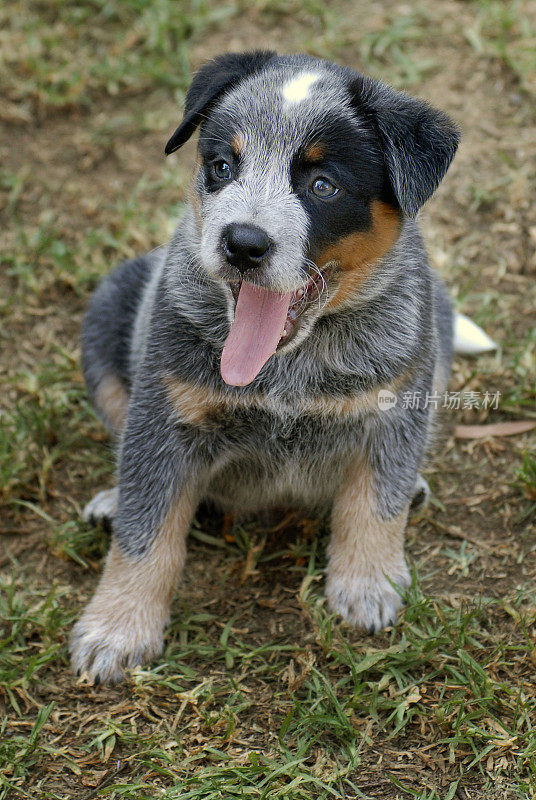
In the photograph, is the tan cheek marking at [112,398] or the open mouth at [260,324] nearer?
the open mouth at [260,324]

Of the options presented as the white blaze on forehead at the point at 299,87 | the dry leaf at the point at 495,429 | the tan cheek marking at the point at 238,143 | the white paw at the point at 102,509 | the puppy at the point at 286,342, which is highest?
the white blaze on forehead at the point at 299,87

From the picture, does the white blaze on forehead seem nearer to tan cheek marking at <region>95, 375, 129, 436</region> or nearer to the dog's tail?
tan cheek marking at <region>95, 375, 129, 436</region>

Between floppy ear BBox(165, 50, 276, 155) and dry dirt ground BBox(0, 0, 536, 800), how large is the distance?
6.22 ft

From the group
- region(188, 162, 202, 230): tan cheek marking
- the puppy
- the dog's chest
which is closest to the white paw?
the puppy

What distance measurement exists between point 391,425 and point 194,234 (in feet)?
4.15

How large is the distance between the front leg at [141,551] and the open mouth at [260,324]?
0.50 meters

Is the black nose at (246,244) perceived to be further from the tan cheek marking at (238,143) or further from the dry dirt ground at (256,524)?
the dry dirt ground at (256,524)

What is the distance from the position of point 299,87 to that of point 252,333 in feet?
3.47

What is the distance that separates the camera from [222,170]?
422 cm

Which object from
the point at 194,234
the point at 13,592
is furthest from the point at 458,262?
the point at 13,592

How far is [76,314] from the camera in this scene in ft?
20.9

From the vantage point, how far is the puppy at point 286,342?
13.1 feet

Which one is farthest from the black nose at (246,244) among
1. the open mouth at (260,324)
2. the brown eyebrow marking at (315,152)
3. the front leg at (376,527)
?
the front leg at (376,527)

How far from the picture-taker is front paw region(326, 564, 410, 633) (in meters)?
4.60
